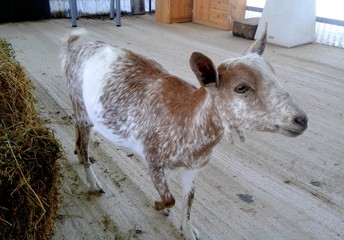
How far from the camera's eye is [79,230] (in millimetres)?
1678

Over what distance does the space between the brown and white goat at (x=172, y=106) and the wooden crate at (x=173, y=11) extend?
4.58 m

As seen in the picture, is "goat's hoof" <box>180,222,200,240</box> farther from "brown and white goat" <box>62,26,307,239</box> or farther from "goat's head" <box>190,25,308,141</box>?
"goat's head" <box>190,25,308,141</box>

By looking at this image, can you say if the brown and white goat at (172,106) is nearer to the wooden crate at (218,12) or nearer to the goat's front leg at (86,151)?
the goat's front leg at (86,151)

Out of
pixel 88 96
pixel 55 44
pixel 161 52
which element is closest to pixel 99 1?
pixel 55 44

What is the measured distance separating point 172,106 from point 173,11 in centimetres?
522

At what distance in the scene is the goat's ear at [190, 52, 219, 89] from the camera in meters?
1.12

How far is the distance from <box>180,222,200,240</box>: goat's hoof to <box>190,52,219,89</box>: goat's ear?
2.62ft

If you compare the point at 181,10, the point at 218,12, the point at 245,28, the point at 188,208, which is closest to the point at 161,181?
the point at 188,208

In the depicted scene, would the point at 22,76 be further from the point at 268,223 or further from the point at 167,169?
the point at 268,223

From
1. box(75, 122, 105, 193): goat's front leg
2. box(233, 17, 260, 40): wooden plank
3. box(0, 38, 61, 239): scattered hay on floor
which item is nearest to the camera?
box(0, 38, 61, 239): scattered hay on floor

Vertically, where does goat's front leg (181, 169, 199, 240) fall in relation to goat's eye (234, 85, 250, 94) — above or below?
below

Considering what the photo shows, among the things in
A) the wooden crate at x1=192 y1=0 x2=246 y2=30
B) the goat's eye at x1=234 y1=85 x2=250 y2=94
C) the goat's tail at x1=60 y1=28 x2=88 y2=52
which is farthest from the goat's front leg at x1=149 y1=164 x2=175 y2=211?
the wooden crate at x1=192 y1=0 x2=246 y2=30

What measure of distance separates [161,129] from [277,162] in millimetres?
1220

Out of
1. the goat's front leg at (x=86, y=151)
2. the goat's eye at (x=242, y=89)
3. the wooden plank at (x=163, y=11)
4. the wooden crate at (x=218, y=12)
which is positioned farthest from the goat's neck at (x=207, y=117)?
the wooden plank at (x=163, y=11)
